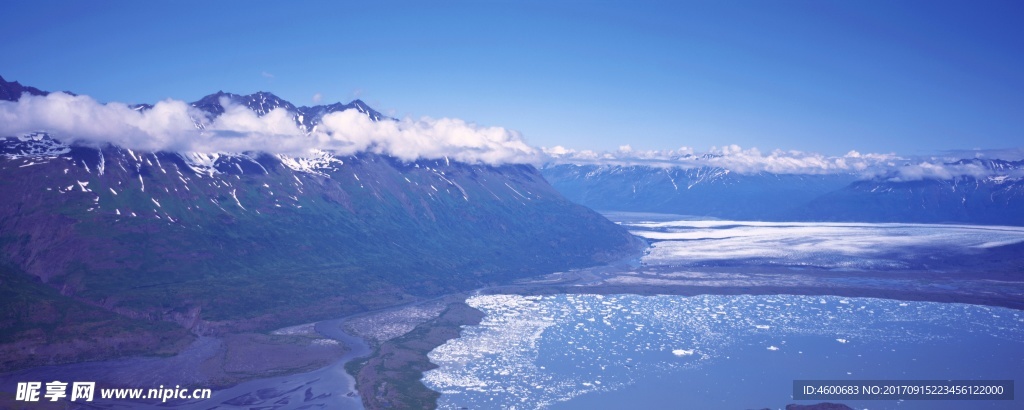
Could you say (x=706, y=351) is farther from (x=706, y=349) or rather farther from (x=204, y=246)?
(x=204, y=246)

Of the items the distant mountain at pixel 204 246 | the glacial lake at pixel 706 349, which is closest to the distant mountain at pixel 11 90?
the distant mountain at pixel 204 246

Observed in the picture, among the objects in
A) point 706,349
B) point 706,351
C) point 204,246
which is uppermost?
point 204,246

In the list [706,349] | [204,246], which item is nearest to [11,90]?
Answer: [204,246]

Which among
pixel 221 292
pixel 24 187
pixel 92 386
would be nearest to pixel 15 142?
pixel 24 187

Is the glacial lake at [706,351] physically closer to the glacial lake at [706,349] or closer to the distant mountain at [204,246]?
the glacial lake at [706,349]

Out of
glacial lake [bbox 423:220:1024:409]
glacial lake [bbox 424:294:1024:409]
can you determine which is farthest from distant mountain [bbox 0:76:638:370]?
glacial lake [bbox 424:294:1024:409]

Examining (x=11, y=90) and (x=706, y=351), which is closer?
(x=706, y=351)
